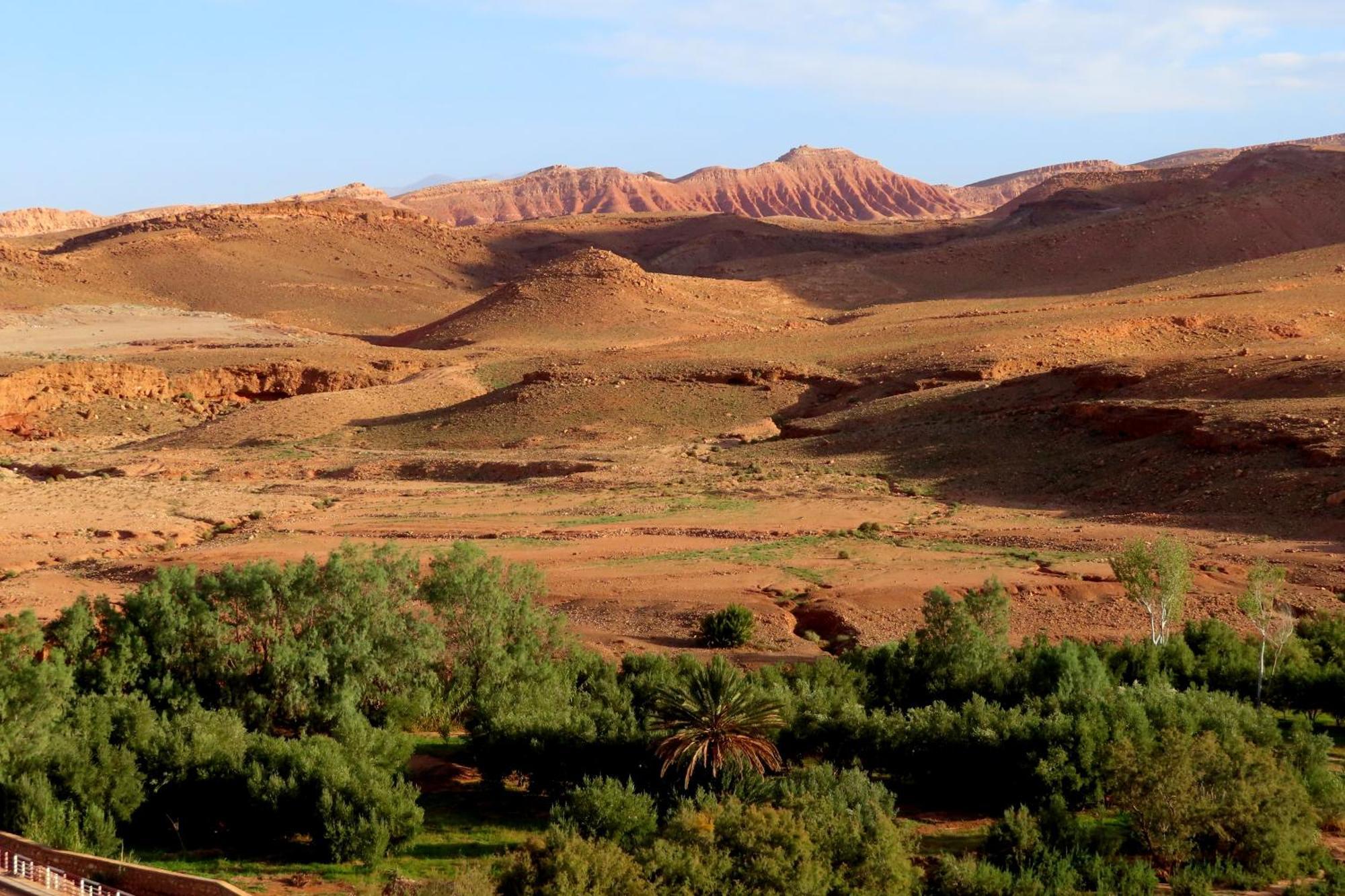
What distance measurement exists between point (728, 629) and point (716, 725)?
7088 mm

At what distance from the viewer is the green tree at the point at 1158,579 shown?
62.7 ft

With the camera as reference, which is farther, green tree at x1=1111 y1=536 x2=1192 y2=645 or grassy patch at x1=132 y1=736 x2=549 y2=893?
green tree at x1=1111 y1=536 x2=1192 y2=645

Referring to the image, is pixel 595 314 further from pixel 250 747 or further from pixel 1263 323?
pixel 250 747

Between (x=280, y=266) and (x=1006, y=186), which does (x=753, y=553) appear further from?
(x=1006, y=186)

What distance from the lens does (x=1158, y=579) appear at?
787 inches

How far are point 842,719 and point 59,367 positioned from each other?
42167mm

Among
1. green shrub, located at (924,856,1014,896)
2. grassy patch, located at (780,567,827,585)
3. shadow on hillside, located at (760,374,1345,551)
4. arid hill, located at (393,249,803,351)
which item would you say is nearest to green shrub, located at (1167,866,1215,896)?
green shrub, located at (924,856,1014,896)

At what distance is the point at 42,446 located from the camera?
43.8 meters

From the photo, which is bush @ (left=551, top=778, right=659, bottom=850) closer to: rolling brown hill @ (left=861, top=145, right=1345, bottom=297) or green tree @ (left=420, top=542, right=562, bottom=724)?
green tree @ (left=420, top=542, right=562, bottom=724)

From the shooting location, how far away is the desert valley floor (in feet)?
78.3

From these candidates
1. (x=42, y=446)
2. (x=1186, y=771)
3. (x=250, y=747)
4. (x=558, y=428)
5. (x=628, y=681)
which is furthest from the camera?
(x=42, y=446)

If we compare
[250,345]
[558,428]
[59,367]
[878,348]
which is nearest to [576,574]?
[558,428]

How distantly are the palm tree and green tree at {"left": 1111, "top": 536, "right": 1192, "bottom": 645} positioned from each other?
7422 millimetres

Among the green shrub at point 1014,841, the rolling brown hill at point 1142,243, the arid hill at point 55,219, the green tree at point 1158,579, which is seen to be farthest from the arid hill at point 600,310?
the arid hill at point 55,219
